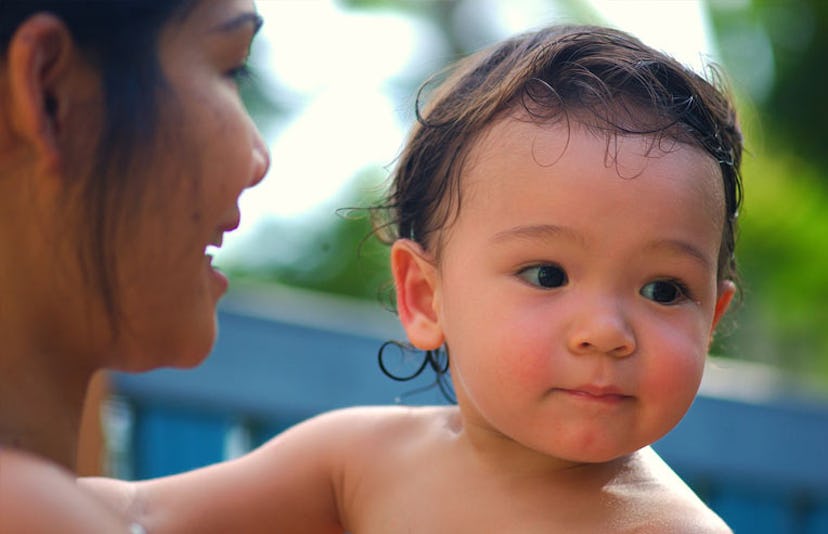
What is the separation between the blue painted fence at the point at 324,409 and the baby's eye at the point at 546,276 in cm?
182

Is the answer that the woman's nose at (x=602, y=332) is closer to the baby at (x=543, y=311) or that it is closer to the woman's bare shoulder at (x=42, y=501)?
the baby at (x=543, y=311)

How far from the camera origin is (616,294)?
62.9 inches

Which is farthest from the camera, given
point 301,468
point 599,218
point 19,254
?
point 301,468

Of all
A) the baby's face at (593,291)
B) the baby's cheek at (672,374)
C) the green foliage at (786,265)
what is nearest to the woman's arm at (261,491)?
the baby's face at (593,291)

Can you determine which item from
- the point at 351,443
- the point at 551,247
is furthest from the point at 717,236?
the point at 351,443

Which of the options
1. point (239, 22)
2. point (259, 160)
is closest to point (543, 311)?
point (259, 160)

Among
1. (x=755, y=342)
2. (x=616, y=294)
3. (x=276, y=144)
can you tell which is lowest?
(x=755, y=342)

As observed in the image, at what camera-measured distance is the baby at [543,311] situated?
1.60 metres

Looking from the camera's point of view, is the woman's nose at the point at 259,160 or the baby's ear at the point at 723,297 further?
the baby's ear at the point at 723,297

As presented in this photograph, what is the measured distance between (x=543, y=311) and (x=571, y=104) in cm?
33

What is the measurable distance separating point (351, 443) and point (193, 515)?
30 cm

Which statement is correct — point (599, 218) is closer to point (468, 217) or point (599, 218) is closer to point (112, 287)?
point (468, 217)

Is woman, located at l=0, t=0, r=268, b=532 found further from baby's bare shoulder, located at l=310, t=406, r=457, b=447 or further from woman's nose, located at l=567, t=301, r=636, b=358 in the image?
baby's bare shoulder, located at l=310, t=406, r=457, b=447

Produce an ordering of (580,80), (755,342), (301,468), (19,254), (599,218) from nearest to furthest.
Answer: (19,254) → (599,218) → (580,80) → (301,468) → (755,342)
